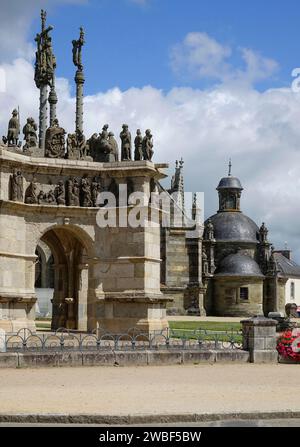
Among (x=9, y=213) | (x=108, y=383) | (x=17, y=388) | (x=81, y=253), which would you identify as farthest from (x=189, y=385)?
(x=81, y=253)

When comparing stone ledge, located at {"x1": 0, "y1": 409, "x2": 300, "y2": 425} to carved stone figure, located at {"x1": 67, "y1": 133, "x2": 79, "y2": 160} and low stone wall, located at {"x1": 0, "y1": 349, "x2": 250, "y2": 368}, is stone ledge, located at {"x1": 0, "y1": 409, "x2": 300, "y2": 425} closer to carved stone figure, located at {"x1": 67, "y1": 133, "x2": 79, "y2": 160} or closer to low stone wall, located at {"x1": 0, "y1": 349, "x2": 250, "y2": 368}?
low stone wall, located at {"x1": 0, "y1": 349, "x2": 250, "y2": 368}

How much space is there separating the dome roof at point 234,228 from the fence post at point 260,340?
48819mm

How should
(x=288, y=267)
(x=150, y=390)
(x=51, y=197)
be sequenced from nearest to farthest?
1. (x=150, y=390)
2. (x=51, y=197)
3. (x=288, y=267)

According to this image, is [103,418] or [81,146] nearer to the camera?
[103,418]

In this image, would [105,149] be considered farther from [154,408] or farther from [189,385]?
[154,408]

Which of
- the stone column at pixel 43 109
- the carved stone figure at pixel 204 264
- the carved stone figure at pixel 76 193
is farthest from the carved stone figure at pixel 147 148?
the carved stone figure at pixel 204 264

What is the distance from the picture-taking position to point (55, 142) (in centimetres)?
2525

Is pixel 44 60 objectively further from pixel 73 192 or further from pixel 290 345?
pixel 290 345

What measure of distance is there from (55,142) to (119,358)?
9609 millimetres

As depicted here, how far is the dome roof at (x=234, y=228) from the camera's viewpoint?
227 feet

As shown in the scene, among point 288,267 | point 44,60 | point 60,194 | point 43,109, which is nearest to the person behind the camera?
point 60,194

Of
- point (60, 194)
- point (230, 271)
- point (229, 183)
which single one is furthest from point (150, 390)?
point (229, 183)

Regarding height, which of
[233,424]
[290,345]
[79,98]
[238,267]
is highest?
[79,98]

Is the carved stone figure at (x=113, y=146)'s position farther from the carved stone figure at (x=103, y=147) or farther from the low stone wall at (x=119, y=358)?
the low stone wall at (x=119, y=358)
